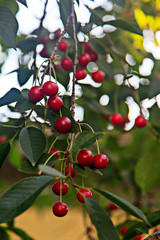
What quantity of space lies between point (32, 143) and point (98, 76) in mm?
501

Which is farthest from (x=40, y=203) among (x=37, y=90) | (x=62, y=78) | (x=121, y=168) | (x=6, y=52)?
(x=37, y=90)

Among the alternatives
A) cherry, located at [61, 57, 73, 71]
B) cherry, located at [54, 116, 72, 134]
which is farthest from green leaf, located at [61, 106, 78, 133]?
cherry, located at [61, 57, 73, 71]

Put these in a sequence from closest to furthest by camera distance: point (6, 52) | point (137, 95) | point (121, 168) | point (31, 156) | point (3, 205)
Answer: point (3, 205)
point (31, 156)
point (137, 95)
point (6, 52)
point (121, 168)

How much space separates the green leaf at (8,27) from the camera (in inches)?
24.1

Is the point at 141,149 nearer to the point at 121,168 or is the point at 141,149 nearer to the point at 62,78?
the point at 121,168

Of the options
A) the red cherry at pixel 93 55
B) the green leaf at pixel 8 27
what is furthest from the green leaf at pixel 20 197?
the red cherry at pixel 93 55

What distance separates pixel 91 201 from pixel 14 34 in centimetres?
35

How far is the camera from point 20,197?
0.44 meters

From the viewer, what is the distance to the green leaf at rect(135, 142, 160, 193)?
1135mm

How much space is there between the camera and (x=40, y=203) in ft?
5.16

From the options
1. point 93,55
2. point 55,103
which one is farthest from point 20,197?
point 93,55

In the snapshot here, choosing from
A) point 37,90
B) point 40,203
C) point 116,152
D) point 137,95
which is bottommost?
point 40,203

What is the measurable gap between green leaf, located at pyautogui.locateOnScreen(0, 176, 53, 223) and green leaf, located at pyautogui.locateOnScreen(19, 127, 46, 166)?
0.07 meters

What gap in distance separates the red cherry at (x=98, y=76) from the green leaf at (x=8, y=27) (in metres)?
0.41
